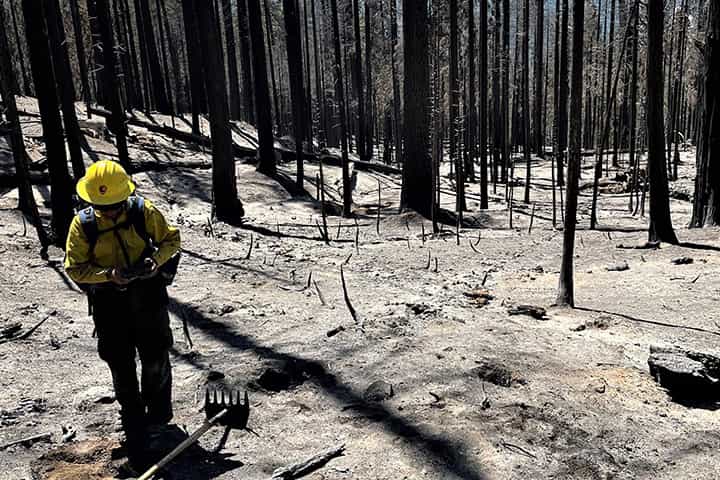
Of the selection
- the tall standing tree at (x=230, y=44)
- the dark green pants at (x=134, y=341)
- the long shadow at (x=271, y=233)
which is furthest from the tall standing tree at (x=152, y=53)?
the dark green pants at (x=134, y=341)

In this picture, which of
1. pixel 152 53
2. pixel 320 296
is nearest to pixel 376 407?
pixel 320 296

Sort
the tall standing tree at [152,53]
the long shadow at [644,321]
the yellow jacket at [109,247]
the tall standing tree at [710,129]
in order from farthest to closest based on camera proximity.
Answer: the tall standing tree at [152,53], the tall standing tree at [710,129], the long shadow at [644,321], the yellow jacket at [109,247]

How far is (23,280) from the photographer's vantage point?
716 centimetres

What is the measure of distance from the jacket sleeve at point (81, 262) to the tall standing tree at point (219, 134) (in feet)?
29.2

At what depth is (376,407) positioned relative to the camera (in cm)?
390

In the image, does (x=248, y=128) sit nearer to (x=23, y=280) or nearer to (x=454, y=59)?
(x=454, y=59)

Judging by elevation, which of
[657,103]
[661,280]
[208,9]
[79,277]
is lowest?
[661,280]

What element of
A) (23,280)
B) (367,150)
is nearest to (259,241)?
(23,280)

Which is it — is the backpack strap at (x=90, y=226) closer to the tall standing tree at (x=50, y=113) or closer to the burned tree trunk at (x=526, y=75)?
the tall standing tree at (x=50, y=113)

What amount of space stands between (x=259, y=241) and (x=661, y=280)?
696cm

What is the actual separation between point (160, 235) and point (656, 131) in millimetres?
7713

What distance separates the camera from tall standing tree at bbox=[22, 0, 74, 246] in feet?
25.8

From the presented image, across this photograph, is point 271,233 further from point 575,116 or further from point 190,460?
point 190,460

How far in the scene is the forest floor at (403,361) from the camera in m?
3.28
